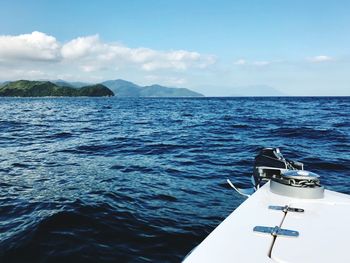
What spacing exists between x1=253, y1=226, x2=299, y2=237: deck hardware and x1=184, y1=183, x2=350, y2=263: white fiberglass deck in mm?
41

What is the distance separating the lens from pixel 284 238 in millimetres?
3121

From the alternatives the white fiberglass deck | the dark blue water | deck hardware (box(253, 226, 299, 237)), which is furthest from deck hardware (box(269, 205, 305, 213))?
the dark blue water

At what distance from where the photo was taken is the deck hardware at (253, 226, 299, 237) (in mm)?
3176

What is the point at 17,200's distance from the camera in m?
7.82

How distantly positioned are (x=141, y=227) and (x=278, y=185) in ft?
10.3

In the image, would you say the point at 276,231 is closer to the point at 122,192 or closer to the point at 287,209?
the point at 287,209

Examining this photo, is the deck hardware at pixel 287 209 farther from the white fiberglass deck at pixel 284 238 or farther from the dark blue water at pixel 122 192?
the dark blue water at pixel 122 192

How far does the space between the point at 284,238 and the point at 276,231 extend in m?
0.13

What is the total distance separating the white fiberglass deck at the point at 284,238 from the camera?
2781 mm

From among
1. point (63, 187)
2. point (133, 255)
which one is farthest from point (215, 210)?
point (63, 187)

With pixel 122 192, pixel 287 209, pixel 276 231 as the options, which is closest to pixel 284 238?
pixel 276 231

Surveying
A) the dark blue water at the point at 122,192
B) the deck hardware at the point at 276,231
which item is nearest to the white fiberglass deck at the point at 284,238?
the deck hardware at the point at 276,231

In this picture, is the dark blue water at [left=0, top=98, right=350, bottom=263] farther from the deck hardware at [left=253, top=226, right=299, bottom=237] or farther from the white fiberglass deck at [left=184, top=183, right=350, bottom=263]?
the deck hardware at [left=253, top=226, right=299, bottom=237]

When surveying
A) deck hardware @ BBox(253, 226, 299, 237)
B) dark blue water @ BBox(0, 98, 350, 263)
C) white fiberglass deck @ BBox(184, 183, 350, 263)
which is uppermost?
deck hardware @ BBox(253, 226, 299, 237)
